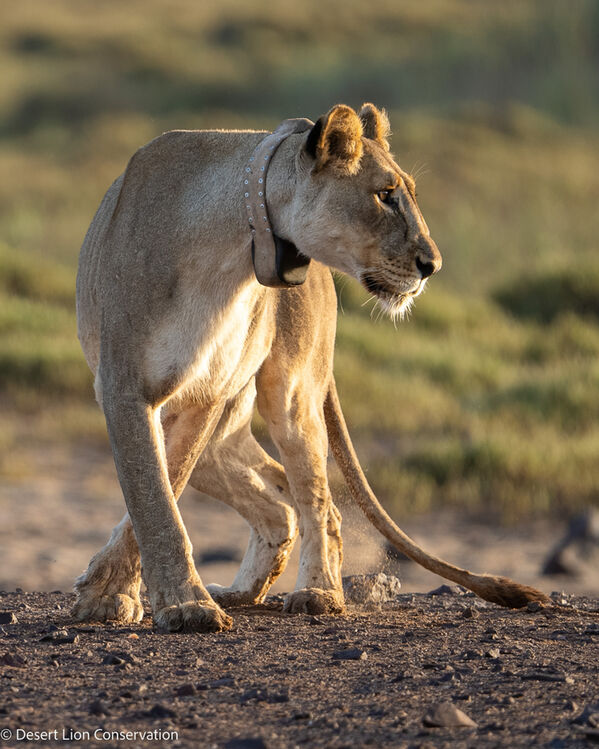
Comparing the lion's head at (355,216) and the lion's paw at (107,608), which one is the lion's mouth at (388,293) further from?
the lion's paw at (107,608)

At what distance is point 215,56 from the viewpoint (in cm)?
4150

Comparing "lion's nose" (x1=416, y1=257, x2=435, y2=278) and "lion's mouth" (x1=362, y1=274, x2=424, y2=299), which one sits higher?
"lion's nose" (x1=416, y1=257, x2=435, y2=278)

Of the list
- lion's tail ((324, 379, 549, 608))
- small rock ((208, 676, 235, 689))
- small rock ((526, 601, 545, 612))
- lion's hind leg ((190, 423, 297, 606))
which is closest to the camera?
small rock ((208, 676, 235, 689))

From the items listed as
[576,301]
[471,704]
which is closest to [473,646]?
[471,704]

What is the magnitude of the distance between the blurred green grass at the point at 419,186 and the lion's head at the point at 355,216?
4.63m

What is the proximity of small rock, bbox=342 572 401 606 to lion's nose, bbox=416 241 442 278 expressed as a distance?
1.83 meters

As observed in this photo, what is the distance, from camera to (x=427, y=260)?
4.64 meters

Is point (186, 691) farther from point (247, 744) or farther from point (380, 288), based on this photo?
point (380, 288)

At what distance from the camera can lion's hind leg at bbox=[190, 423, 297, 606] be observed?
5.80 meters

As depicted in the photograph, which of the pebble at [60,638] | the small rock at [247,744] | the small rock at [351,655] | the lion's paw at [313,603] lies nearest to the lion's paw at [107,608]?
the pebble at [60,638]

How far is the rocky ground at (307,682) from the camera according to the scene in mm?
3449

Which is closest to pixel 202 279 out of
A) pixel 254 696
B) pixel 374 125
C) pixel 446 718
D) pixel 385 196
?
pixel 385 196

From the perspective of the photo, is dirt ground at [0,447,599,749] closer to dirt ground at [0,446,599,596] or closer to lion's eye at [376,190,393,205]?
dirt ground at [0,446,599,596]

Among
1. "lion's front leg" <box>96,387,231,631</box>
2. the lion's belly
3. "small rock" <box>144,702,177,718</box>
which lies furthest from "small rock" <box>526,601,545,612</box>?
"small rock" <box>144,702,177,718</box>
